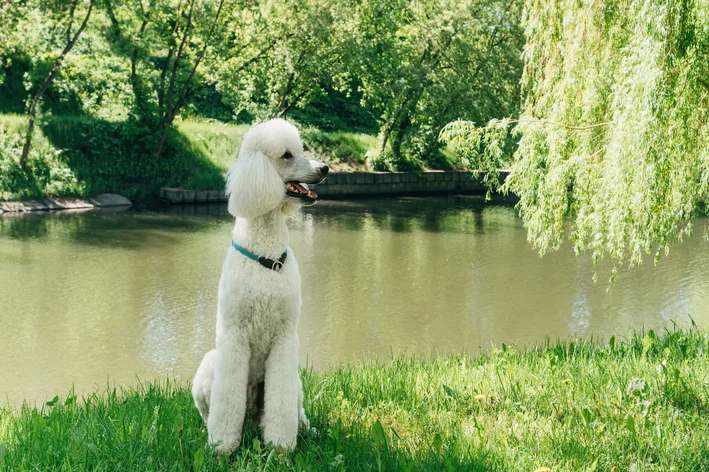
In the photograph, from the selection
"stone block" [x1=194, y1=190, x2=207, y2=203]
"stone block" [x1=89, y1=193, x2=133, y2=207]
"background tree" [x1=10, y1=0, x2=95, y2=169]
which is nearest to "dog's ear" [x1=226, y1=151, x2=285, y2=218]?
"background tree" [x1=10, y1=0, x2=95, y2=169]

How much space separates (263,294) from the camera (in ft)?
10.7

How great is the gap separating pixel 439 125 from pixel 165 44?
35.5 feet

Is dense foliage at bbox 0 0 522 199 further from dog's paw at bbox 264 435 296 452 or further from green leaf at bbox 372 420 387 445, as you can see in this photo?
green leaf at bbox 372 420 387 445

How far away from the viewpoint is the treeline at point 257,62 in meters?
19.2

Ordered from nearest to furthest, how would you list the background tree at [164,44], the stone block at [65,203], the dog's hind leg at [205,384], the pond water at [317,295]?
the dog's hind leg at [205,384], the pond water at [317,295], the stone block at [65,203], the background tree at [164,44]

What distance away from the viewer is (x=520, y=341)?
9.09 meters

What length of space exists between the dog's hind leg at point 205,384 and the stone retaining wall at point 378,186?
17.9 meters

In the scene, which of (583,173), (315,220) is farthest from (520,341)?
(315,220)

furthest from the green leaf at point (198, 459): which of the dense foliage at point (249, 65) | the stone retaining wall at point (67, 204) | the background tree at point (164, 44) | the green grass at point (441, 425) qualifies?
the background tree at point (164, 44)

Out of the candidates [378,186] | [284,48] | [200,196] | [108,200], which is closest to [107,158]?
[108,200]

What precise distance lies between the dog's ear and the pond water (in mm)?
4545

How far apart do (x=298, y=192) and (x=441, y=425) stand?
1556 mm

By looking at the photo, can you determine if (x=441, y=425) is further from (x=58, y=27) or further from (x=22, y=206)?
(x=58, y=27)

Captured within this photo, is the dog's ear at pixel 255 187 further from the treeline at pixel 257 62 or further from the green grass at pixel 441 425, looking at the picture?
the treeline at pixel 257 62
